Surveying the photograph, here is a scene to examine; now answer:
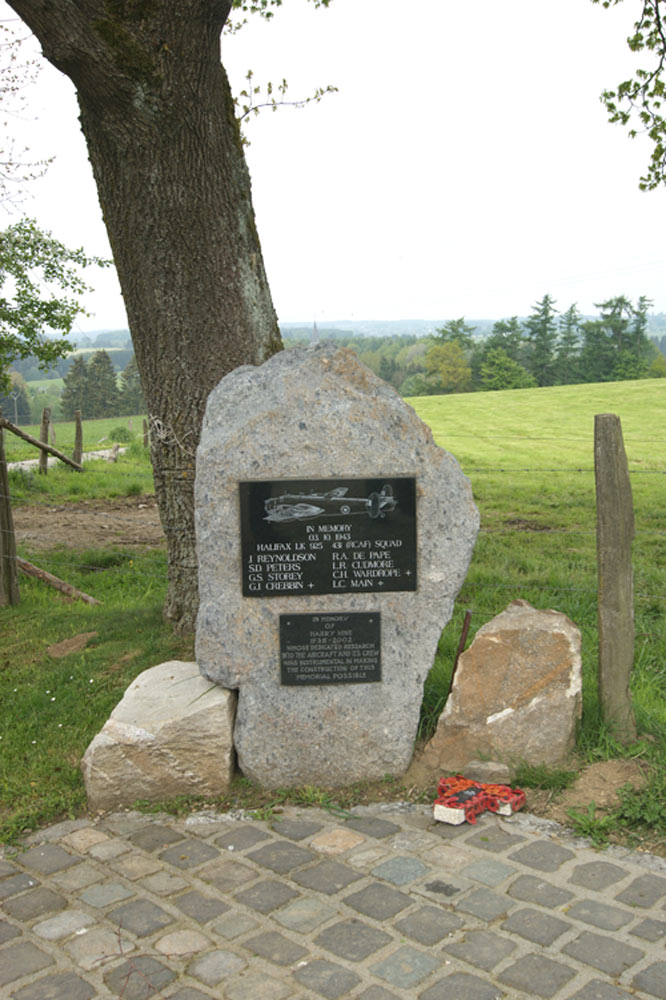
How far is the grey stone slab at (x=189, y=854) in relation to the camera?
171 inches

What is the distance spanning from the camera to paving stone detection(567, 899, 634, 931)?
3.73 m

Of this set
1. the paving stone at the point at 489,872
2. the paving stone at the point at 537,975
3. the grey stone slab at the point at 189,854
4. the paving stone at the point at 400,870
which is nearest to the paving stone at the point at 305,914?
the paving stone at the point at 400,870

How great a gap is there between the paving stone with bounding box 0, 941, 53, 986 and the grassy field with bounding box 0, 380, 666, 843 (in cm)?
109

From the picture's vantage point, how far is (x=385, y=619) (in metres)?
5.14

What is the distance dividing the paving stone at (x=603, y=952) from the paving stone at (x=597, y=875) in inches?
15.6

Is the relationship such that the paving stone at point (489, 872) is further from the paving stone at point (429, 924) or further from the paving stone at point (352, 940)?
the paving stone at point (352, 940)

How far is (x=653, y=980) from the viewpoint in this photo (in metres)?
3.36

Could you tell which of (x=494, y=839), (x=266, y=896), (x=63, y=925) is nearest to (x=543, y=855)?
(x=494, y=839)

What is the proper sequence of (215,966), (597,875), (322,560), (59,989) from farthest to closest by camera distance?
(322,560) → (597,875) → (215,966) → (59,989)

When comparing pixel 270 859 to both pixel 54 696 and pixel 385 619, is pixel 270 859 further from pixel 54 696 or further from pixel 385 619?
pixel 54 696

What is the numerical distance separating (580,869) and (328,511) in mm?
2291

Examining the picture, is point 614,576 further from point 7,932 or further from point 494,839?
point 7,932

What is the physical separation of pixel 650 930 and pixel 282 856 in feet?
5.78

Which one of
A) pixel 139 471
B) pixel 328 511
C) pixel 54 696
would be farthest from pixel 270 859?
pixel 139 471
